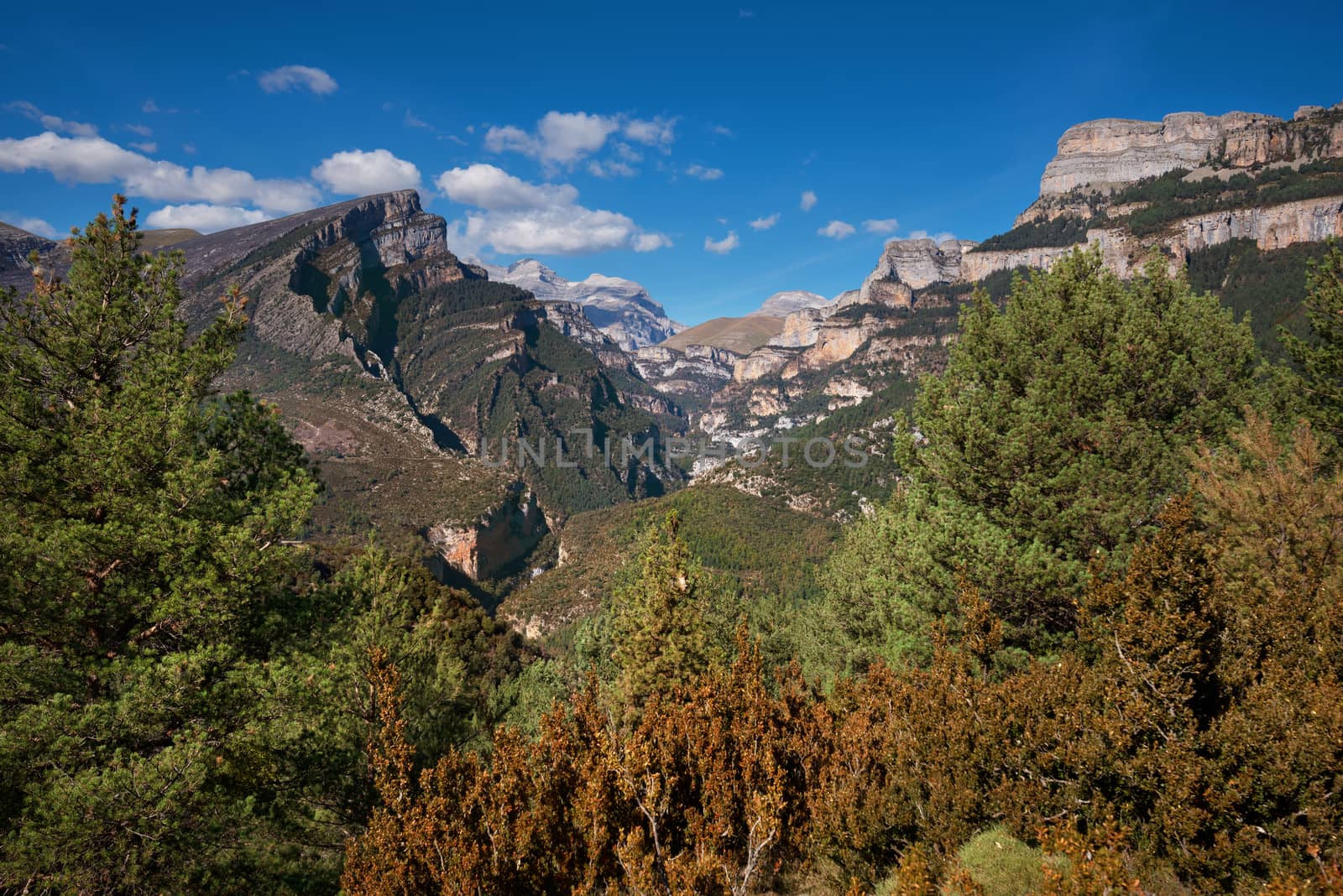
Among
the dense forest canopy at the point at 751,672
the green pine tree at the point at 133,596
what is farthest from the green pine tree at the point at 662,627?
the green pine tree at the point at 133,596

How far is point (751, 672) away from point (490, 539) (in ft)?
486

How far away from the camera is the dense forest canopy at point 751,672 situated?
18.0ft

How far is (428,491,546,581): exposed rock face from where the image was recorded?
443ft

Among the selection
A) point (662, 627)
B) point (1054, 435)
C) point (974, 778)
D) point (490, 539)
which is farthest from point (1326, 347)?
point (490, 539)

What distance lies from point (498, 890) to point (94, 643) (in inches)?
339

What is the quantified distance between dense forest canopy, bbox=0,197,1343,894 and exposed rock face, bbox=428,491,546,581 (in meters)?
126

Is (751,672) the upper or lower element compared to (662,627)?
upper

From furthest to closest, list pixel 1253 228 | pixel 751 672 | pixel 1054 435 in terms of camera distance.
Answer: pixel 1253 228, pixel 1054 435, pixel 751 672

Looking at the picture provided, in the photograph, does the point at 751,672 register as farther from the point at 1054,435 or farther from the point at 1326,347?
the point at 1326,347

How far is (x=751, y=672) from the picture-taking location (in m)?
8.94

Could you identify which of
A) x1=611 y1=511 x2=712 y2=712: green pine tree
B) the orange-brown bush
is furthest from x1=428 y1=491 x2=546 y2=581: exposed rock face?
the orange-brown bush

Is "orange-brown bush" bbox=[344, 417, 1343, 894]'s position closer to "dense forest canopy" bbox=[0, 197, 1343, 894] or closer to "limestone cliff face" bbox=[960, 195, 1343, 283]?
"dense forest canopy" bbox=[0, 197, 1343, 894]

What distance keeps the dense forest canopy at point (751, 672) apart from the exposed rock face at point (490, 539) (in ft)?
415

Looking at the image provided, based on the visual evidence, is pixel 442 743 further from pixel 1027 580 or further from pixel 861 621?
pixel 861 621
